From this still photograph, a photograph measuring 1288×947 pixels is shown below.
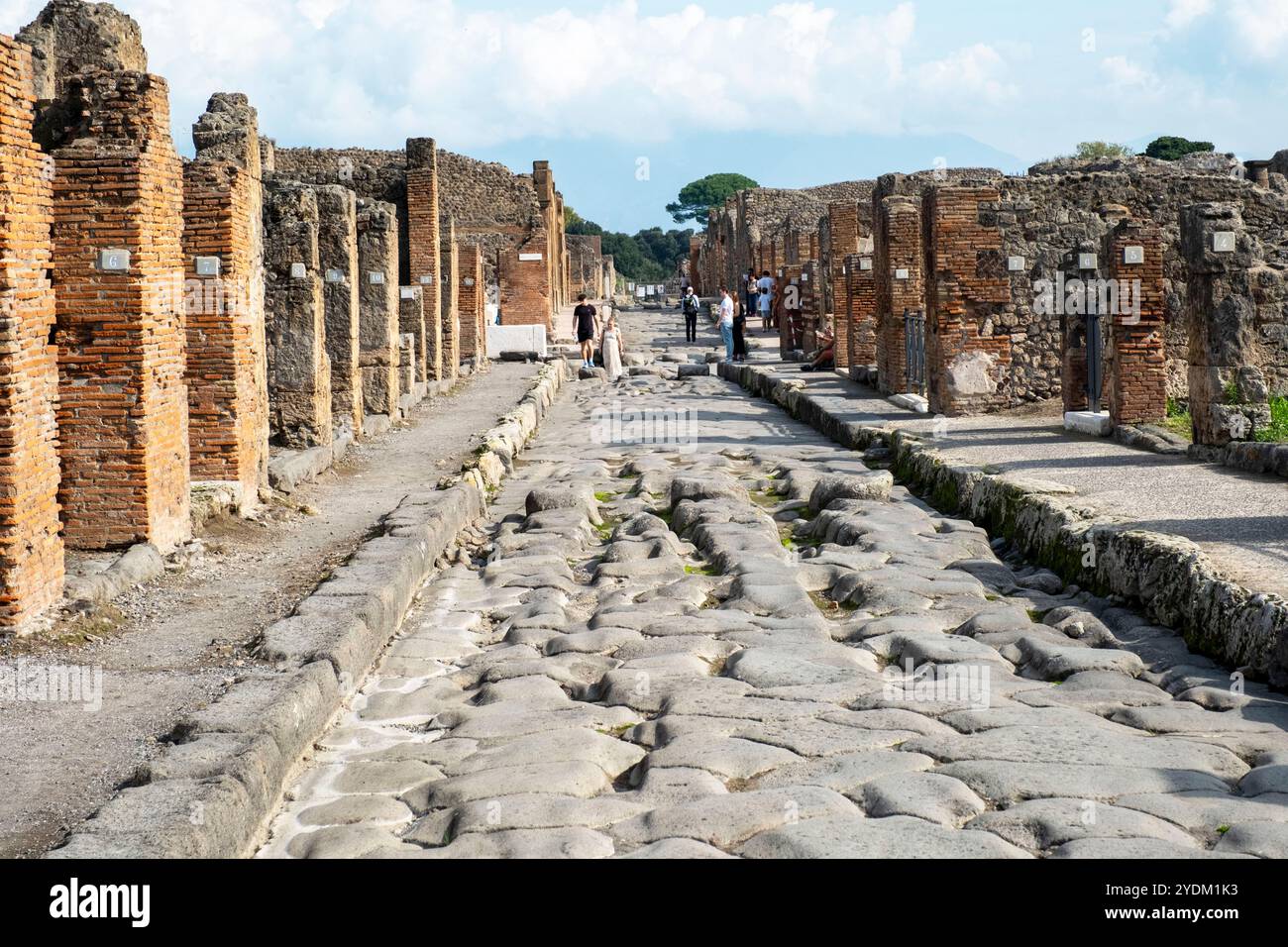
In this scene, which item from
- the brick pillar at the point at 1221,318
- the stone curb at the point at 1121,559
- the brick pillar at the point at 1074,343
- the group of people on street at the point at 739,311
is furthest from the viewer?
the group of people on street at the point at 739,311

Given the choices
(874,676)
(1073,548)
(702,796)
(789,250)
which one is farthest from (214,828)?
(789,250)

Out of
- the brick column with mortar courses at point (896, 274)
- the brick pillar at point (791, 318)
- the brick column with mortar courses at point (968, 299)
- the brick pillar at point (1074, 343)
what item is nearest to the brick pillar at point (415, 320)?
the brick column with mortar courses at point (896, 274)

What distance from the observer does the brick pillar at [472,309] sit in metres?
27.6

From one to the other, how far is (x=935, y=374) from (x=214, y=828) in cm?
1273

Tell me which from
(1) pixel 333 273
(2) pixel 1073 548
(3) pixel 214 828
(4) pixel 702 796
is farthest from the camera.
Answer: (1) pixel 333 273

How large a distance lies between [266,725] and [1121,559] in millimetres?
4482

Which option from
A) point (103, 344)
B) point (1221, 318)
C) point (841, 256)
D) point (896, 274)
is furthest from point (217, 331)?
point (841, 256)

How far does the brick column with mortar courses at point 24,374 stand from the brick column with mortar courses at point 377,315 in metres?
9.97

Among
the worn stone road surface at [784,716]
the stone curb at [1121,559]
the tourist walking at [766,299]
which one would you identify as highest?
the tourist walking at [766,299]

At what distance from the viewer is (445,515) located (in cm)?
975

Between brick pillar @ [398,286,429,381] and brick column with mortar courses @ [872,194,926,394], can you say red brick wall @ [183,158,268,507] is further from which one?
brick pillar @ [398,286,429,381]

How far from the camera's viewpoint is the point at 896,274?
62.4 feet

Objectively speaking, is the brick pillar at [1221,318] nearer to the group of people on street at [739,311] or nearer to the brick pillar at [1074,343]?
the brick pillar at [1074,343]
